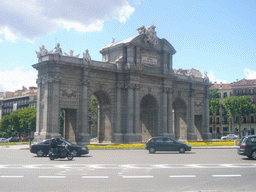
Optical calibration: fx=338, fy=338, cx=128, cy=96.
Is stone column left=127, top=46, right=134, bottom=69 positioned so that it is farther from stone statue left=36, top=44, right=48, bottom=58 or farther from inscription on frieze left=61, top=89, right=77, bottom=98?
stone statue left=36, top=44, right=48, bottom=58

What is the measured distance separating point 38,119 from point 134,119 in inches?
555

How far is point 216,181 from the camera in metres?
13.5

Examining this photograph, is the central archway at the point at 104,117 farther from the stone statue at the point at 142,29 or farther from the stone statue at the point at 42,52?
the stone statue at the point at 142,29

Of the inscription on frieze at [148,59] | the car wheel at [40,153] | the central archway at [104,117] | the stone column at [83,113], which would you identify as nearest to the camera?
the car wheel at [40,153]

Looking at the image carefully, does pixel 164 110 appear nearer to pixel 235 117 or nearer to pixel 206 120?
pixel 206 120

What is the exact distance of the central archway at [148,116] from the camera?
5553 cm

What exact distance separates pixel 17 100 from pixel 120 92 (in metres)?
97.0

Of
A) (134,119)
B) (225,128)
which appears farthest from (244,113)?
(134,119)

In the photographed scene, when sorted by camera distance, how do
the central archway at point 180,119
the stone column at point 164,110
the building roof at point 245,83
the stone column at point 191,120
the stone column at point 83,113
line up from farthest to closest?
the building roof at point 245,83 → the central archway at point 180,119 → the stone column at point 191,120 → the stone column at point 164,110 → the stone column at point 83,113

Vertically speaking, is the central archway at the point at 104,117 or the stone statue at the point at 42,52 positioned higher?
the stone statue at the point at 42,52

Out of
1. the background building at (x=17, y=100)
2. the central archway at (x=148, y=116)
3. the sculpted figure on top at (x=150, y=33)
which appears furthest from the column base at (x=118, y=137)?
the background building at (x=17, y=100)

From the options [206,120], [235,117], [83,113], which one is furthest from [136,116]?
[235,117]

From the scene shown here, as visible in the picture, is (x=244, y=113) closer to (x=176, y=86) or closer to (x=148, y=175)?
(x=176, y=86)

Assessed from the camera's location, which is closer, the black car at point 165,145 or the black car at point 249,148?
the black car at point 249,148
